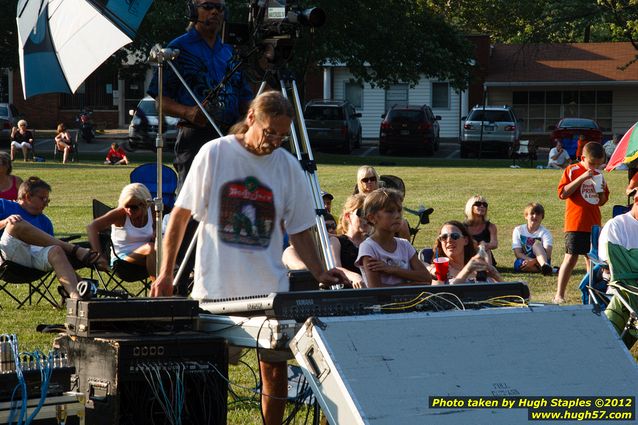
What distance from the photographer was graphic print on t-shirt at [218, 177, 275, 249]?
451cm

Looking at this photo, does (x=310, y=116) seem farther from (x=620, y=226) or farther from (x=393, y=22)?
(x=620, y=226)

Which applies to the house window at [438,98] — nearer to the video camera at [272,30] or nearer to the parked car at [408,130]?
the parked car at [408,130]

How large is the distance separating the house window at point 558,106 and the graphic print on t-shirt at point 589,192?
34.6 m

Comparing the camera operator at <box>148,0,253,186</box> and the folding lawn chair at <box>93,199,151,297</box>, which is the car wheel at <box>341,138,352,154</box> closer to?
the folding lawn chair at <box>93,199,151,297</box>

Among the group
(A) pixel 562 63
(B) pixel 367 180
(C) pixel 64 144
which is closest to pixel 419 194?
(B) pixel 367 180

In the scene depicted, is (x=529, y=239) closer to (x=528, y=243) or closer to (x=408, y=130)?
(x=528, y=243)

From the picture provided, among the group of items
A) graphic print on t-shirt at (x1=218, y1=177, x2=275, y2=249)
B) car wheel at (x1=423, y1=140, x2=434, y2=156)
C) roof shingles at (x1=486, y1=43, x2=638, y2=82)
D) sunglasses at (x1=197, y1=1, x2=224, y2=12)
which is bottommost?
car wheel at (x1=423, y1=140, x2=434, y2=156)

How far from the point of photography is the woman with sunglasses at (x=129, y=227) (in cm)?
914

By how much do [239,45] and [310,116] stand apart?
90.8ft

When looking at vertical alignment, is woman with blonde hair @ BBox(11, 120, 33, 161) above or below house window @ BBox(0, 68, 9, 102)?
below

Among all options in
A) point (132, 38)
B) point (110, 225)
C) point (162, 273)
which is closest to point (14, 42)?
point (110, 225)

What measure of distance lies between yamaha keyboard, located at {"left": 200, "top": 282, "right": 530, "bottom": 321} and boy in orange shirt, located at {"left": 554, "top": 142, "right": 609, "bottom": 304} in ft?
18.1

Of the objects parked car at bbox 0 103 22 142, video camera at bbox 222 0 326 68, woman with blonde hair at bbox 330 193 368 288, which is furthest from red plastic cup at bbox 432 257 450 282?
parked car at bbox 0 103 22 142

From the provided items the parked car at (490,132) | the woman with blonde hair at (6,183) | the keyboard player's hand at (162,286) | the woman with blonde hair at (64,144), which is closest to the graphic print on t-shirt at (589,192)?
the woman with blonde hair at (6,183)
